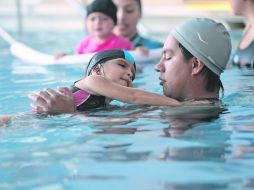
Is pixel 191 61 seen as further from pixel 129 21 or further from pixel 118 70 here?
pixel 129 21

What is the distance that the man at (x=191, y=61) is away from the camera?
3795 mm

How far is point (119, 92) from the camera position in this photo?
3660 millimetres

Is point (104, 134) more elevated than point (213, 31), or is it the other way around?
point (213, 31)

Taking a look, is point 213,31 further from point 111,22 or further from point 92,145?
point 111,22

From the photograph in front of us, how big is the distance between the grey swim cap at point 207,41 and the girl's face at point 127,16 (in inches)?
157

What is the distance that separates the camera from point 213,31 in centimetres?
381

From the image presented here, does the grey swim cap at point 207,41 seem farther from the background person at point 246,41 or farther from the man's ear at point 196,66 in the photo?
the background person at point 246,41

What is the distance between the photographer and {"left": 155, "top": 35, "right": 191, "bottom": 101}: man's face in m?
3.83

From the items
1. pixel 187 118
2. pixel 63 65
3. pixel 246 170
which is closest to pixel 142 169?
pixel 246 170

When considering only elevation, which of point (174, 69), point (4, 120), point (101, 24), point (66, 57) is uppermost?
point (174, 69)

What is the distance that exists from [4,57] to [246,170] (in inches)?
245

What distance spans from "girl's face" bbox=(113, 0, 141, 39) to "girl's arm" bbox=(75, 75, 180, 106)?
4051mm

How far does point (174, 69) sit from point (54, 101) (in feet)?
2.47

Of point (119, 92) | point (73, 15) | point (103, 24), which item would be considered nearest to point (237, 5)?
point (103, 24)
